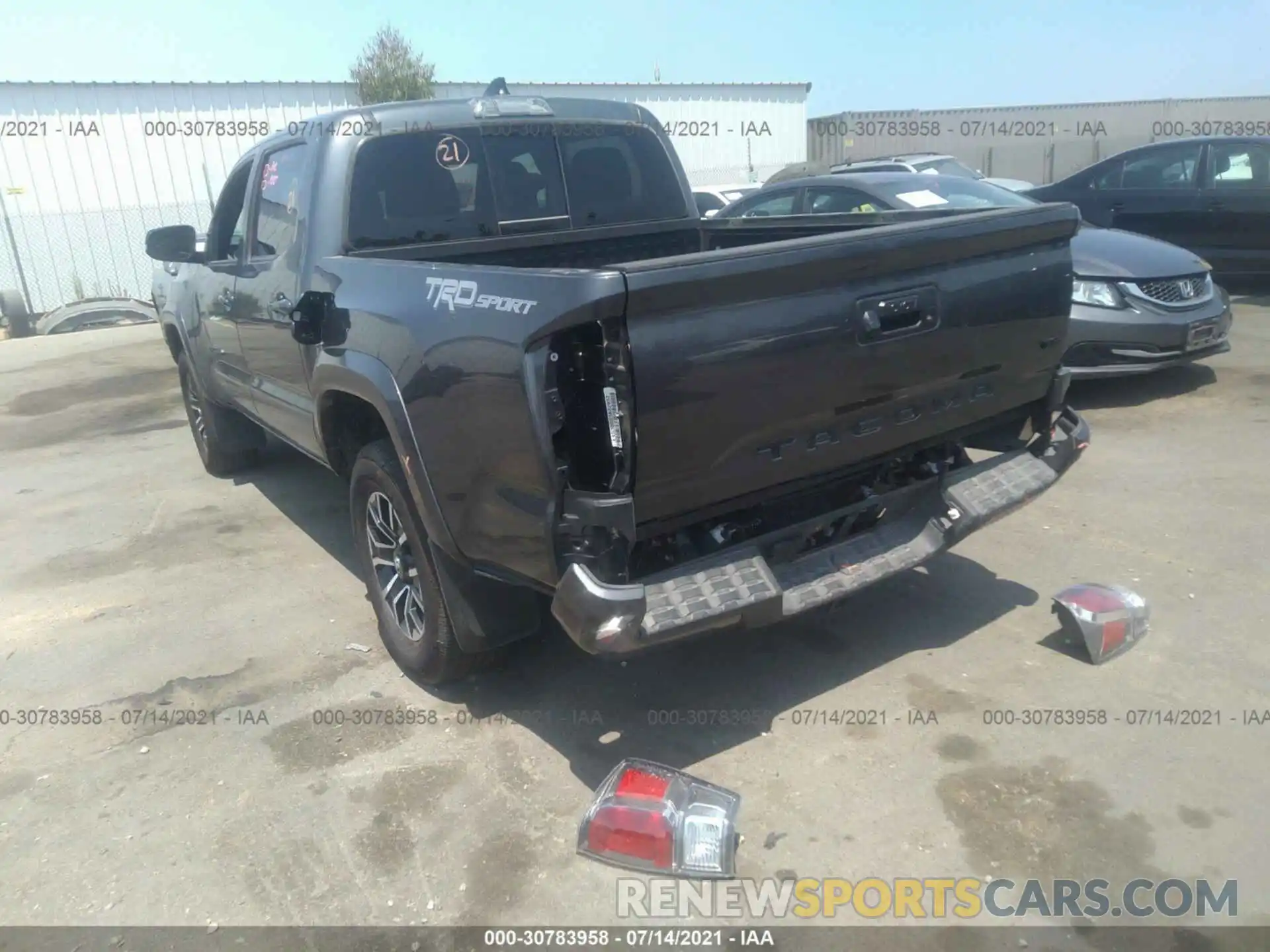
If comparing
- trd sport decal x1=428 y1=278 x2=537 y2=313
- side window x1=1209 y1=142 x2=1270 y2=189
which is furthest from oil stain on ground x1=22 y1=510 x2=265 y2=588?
side window x1=1209 y1=142 x2=1270 y2=189

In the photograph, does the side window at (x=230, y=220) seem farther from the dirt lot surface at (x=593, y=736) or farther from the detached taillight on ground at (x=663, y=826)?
the detached taillight on ground at (x=663, y=826)

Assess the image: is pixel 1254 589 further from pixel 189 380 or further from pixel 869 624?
pixel 189 380

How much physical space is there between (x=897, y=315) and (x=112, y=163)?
2019cm

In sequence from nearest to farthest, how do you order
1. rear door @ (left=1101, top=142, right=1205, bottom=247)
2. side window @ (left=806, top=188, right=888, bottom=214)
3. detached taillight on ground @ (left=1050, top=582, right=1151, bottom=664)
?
detached taillight on ground @ (left=1050, top=582, right=1151, bottom=664) < side window @ (left=806, top=188, right=888, bottom=214) < rear door @ (left=1101, top=142, right=1205, bottom=247)

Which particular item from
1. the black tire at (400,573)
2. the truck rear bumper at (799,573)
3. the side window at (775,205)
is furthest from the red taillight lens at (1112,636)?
the side window at (775,205)

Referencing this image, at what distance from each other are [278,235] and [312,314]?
828mm

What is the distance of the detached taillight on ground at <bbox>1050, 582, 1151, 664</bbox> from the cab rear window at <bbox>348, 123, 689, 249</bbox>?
2607 millimetres

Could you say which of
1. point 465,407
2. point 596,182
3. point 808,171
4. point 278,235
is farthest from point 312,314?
point 808,171

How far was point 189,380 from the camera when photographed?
675 cm

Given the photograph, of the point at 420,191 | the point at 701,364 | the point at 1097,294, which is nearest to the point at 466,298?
the point at 701,364

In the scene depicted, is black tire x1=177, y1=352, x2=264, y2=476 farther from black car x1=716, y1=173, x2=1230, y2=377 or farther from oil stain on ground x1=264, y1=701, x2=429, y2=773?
black car x1=716, y1=173, x2=1230, y2=377

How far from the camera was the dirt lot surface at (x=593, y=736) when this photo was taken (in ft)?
9.19

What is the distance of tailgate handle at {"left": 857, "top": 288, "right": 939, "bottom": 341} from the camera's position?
3.04 m

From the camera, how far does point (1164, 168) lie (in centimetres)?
969
